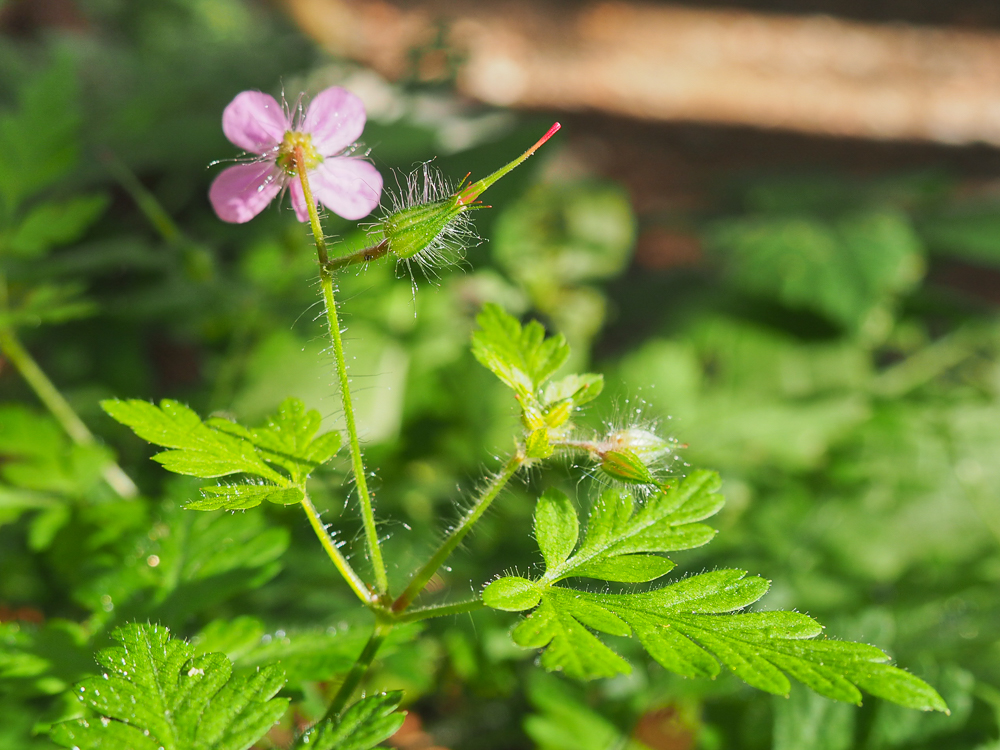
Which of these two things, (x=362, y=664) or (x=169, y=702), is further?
(x=362, y=664)

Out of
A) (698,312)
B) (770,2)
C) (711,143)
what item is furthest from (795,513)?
(770,2)

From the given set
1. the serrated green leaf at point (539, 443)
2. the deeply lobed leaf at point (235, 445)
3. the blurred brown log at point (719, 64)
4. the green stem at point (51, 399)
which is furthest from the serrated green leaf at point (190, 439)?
the blurred brown log at point (719, 64)

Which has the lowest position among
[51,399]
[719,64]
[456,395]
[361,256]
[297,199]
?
[361,256]

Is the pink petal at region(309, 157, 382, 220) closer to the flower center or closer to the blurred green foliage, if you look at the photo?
the flower center

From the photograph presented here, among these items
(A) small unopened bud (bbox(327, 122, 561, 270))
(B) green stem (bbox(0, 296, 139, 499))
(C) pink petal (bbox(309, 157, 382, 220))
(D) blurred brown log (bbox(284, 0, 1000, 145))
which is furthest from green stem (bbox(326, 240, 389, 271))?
(D) blurred brown log (bbox(284, 0, 1000, 145))

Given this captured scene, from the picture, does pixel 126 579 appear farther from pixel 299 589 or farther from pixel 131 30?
pixel 131 30

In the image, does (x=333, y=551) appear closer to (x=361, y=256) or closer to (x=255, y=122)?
(x=361, y=256)

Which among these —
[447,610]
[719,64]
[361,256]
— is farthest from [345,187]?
[719,64]
